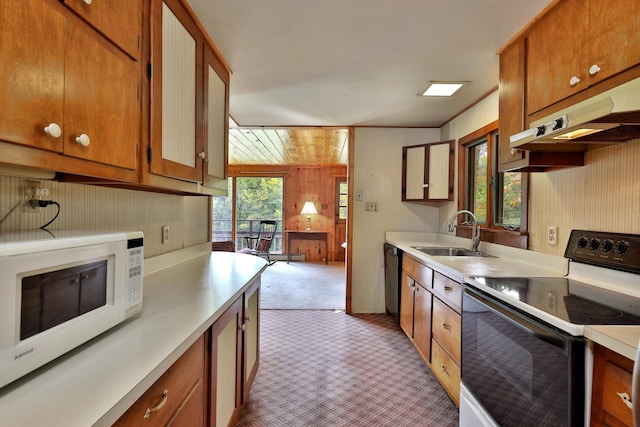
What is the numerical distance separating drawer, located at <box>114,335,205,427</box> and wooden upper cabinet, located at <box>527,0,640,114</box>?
173 cm

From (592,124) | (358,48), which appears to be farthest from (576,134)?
(358,48)

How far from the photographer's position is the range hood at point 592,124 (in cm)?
93

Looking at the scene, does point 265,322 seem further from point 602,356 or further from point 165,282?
point 602,356

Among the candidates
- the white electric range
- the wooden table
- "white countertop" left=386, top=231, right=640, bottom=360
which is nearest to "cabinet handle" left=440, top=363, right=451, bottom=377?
the white electric range

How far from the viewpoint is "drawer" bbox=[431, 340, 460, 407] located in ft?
5.90

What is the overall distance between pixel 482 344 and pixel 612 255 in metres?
0.66

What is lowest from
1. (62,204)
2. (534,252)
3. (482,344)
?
(482,344)

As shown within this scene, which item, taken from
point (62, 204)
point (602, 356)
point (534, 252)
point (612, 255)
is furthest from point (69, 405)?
point (534, 252)

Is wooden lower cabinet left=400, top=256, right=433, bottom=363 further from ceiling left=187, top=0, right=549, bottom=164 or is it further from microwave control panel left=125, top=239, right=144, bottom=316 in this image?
microwave control panel left=125, top=239, right=144, bottom=316

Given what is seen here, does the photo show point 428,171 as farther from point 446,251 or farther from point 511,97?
point 511,97

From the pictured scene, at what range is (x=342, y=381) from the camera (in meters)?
2.17

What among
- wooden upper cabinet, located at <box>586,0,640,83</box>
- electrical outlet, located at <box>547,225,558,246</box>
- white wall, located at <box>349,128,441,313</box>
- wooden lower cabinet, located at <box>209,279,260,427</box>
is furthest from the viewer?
white wall, located at <box>349,128,441,313</box>

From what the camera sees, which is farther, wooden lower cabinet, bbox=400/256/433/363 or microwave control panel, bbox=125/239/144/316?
wooden lower cabinet, bbox=400/256/433/363

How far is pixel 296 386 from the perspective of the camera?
2109mm
